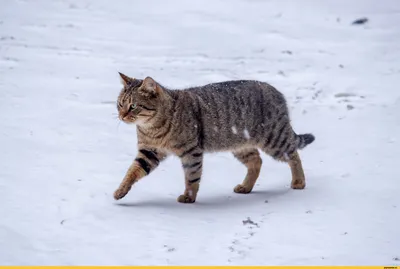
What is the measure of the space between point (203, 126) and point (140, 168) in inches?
33.0

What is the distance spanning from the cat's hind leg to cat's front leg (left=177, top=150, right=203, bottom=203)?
80 centimetres

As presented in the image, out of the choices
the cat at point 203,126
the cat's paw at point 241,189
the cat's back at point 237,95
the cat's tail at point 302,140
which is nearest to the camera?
the cat at point 203,126

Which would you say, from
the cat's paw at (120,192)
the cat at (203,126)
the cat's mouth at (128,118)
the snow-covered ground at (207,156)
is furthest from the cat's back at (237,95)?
the cat's paw at (120,192)

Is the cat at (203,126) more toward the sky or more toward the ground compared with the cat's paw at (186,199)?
more toward the sky

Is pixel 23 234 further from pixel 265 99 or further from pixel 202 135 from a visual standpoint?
pixel 265 99

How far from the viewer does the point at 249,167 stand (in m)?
7.14

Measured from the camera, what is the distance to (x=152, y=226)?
5.38 m

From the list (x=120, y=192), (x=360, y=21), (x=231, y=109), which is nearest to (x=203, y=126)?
(x=231, y=109)

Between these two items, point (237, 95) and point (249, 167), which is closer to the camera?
point (237, 95)

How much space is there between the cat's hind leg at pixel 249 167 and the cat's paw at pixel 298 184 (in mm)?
422

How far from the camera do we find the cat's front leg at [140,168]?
6082 mm

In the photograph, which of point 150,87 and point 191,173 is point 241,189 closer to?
point 191,173

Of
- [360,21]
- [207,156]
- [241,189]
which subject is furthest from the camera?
[360,21]

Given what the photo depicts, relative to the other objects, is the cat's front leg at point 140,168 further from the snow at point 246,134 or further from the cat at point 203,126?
the snow at point 246,134
